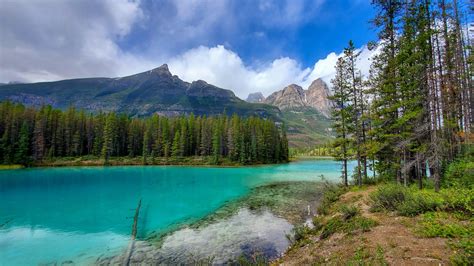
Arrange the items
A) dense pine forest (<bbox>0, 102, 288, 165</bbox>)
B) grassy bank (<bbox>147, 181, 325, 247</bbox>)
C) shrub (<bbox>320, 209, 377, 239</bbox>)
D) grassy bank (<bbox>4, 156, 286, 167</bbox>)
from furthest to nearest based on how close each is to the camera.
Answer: grassy bank (<bbox>4, 156, 286, 167</bbox>)
dense pine forest (<bbox>0, 102, 288, 165</bbox>)
grassy bank (<bbox>147, 181, 325, 247</bbox>)
shrub (<bbox>320, 209, 377, 239</bbox>)

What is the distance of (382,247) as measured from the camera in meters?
7.34

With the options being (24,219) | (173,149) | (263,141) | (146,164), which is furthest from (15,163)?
(263,141)

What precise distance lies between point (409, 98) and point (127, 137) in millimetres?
88010

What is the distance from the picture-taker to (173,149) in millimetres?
81250

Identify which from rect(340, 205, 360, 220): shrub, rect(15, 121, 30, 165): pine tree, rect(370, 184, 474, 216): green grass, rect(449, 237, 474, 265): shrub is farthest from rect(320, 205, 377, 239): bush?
rect(15, 121, 30, 165): pine tree

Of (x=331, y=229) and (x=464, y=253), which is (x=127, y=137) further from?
(x=464, y=253)

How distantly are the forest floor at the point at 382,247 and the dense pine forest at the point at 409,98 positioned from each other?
6268 millimetres

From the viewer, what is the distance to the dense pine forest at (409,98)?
45.4ft

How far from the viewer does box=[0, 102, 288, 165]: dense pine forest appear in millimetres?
64312

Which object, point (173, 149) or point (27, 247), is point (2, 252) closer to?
point (27, 247)

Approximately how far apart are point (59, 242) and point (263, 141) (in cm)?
7182

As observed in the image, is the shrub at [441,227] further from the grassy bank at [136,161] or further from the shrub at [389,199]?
the grassy bank at [136,161]

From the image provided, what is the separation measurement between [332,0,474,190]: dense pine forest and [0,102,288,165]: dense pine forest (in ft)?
181

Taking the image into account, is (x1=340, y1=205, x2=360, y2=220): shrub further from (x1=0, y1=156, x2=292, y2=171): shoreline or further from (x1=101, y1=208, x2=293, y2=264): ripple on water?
(x1=0, y1=156, x2=292, y2=171): shoreline
